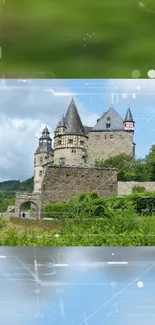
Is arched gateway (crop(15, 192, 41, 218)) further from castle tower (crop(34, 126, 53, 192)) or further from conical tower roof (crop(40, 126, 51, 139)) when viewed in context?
conical tower roof (crop(40, 126, 51, 139))

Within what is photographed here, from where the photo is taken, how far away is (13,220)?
8.49 ft

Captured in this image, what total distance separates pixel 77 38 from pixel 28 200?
95cm

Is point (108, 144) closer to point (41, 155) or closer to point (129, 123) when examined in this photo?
point (129, 123)

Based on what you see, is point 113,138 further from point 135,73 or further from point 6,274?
point 6,274

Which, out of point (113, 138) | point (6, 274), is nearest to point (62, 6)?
point (113, 138)

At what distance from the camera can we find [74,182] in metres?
2.66

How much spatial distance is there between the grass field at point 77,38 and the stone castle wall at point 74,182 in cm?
55

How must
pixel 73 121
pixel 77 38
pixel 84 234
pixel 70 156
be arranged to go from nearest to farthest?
pixel 77 38 → pixel 73 121 → pixel 70 156 → pixel 84 234

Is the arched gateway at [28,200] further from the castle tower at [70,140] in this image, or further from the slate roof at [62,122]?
the slate roof at [62,122]

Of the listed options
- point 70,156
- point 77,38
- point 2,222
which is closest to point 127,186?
point 70,156

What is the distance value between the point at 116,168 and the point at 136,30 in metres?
0.80

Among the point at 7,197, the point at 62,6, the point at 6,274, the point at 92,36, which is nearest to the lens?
the point at 6,274

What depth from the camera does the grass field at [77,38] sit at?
2109mm

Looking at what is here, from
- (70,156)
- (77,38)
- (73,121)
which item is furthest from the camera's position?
(70,156)
